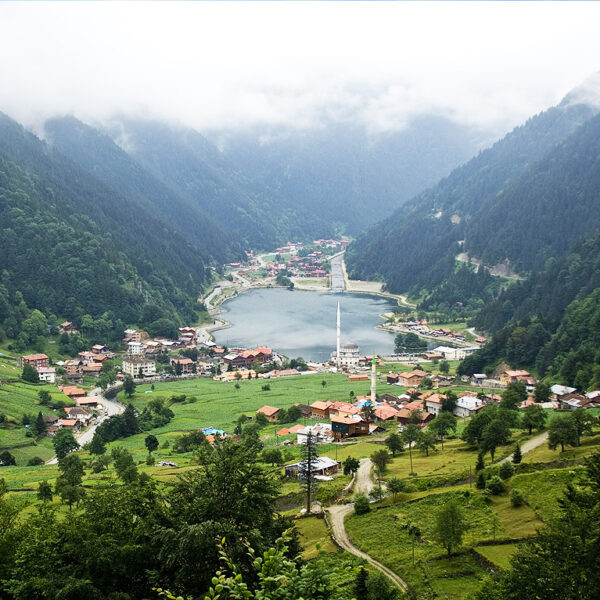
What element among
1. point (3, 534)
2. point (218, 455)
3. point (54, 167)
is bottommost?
point (3, 534)

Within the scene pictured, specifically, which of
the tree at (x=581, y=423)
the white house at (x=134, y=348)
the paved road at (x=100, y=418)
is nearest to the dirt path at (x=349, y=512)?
the tree at (x=581, y=423)

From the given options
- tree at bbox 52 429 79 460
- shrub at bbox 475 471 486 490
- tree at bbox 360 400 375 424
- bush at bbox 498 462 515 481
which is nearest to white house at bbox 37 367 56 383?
tree at bbox 52 429 79 460

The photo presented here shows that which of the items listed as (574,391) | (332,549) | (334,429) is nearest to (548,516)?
(332,549)

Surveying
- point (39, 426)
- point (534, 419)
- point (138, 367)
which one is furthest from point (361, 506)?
point (138, 367)

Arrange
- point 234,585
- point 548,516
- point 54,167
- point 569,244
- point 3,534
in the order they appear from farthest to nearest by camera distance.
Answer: point 54,167, point 569,244, point 548,516, point 3,534, point 234,585

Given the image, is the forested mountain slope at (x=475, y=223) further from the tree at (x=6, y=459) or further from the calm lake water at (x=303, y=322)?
the tree at (x=6, y=459)

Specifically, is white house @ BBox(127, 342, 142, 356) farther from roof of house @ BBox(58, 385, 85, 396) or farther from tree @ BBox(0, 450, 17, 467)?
Answer: tree @ BBox(0, 450, 17, 467)

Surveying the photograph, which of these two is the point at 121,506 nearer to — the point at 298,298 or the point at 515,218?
the point at 298,298
